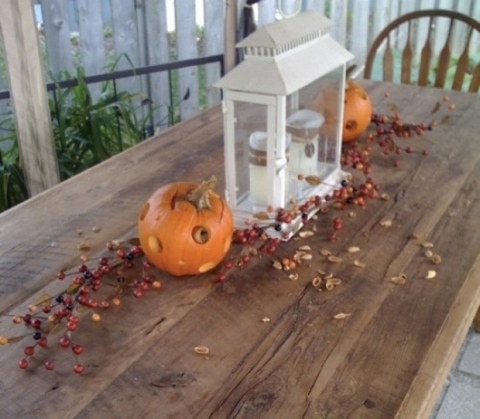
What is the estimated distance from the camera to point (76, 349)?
769 millimetres

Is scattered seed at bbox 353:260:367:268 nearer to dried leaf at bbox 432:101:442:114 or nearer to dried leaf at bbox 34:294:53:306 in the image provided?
dried leaf at bbox 34:294:53:306

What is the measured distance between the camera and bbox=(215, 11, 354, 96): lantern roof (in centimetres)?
91

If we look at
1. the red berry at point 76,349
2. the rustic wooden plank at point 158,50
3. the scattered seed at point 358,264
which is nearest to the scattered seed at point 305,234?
the scattered seed at point 358,264

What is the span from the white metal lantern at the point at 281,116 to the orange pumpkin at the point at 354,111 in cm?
27

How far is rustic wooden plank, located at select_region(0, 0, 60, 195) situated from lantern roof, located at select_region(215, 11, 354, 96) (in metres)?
1.02

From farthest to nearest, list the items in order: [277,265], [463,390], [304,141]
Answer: [463,390], [304,141], [277,265]

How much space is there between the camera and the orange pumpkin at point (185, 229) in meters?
0.90

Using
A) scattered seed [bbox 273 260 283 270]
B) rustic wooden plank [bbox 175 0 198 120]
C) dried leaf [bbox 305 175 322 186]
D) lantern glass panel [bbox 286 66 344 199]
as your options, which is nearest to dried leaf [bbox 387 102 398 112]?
lantern glass panel [bbox 286 66 344 199]

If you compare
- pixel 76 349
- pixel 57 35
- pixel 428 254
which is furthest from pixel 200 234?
pixel 57 35

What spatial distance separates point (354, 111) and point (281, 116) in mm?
577

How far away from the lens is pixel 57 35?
2729 mm

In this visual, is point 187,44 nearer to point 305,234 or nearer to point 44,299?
point 305,234

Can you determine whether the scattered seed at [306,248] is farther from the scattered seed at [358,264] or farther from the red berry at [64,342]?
the red berry at [64,342]

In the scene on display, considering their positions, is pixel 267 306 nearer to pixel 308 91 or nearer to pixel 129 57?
pixel 308 91
